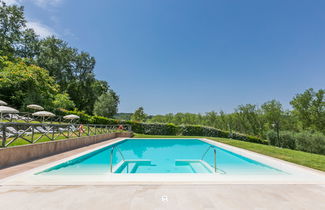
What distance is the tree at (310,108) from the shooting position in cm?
2963

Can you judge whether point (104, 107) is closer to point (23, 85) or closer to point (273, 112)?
point (23, 85)

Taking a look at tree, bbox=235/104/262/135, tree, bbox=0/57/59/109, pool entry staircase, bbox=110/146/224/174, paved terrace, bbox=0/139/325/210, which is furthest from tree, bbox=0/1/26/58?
tree, bbox=235/104/262/135

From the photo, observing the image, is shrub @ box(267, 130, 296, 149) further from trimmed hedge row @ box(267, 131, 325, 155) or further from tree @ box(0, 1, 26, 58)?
tree @ box(0, 1, 26, 58)

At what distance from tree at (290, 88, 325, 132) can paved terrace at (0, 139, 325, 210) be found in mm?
37515

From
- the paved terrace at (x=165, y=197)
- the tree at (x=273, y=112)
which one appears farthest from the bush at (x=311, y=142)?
the paved terrace at (x=165, y=197)

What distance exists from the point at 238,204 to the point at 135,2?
16244mm

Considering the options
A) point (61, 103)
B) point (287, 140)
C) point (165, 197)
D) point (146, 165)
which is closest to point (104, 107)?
point (61, 103)

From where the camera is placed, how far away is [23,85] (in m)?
17.9

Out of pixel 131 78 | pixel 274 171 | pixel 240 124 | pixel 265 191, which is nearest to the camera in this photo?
pixel 265 191

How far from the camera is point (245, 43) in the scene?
1922 cm

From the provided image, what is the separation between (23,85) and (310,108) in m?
49.3

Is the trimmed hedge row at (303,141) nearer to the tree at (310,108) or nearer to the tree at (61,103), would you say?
the tree at (310,108)

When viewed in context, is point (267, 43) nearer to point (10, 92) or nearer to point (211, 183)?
point (211, 183)

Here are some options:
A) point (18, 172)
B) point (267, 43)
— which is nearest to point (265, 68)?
point (267, 43)
